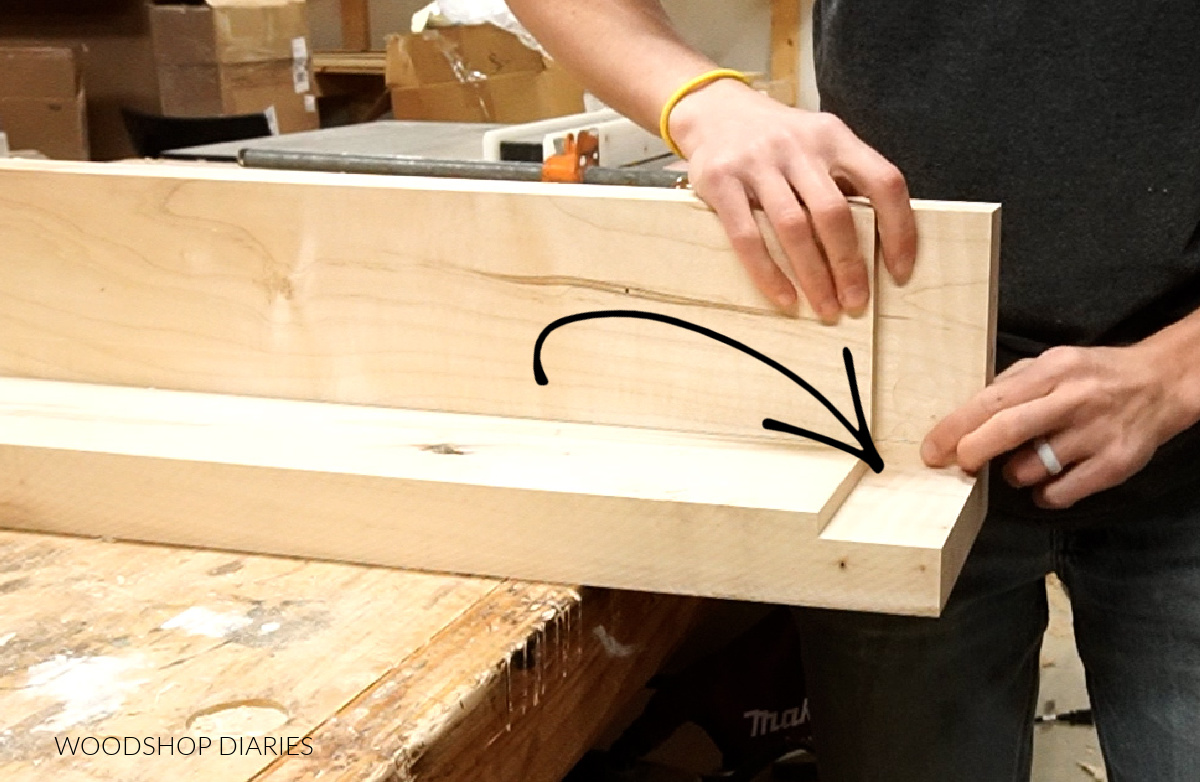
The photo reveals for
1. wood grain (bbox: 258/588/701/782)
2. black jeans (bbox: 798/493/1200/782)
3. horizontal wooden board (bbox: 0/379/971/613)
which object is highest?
horizontal wooden board (bbox: 0/379/971/613)

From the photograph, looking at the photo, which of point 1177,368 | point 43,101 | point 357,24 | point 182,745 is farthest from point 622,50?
point 357,24

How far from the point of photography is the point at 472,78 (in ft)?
8.97

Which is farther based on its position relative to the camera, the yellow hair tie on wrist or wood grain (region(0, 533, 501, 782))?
the yellow hair tie on wrist

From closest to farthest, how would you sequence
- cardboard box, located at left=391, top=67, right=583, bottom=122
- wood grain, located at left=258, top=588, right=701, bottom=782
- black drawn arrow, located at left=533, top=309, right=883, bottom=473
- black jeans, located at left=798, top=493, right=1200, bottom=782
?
wood grain, located at left=258, top=588, right=701, bottom=782 < black drawn arrow, located at left=533, top=309, right=883, bottom=473 < black jeans, located at left=798, top=493, right=1200, bottom=782 < cardboard box, located at left=391, top=67, right=583, bottom=122

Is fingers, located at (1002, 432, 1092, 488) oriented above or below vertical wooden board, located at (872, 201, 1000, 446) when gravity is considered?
below

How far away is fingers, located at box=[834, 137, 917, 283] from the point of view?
0.80m

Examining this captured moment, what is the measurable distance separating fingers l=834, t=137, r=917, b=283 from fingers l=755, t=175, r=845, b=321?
0.04 metres

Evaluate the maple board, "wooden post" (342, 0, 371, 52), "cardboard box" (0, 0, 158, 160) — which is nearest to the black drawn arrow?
the maple board

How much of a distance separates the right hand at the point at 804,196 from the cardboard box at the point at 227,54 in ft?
6.33

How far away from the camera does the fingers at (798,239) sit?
0.80 meters

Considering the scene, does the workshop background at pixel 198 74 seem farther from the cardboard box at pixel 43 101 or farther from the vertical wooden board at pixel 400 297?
the vertical wooden board at pixel 400 297

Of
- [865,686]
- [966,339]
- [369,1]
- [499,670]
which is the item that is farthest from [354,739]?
[369,1]

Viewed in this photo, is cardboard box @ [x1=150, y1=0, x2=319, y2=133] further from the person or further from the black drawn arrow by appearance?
the black drawn arrow

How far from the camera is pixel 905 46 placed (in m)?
0.94
